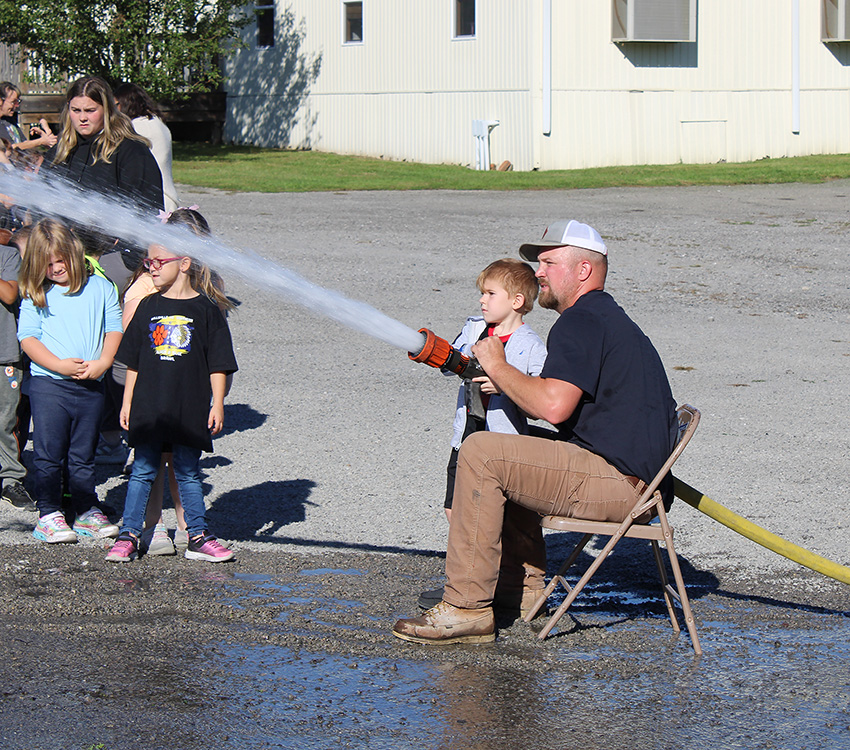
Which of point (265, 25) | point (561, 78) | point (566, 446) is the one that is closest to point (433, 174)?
point (561, 78)

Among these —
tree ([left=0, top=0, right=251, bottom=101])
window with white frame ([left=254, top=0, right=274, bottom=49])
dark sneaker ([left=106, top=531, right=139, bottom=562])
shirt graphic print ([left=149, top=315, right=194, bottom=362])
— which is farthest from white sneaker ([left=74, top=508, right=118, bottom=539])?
window with white frame ([left=254, top=0, right=274, bottom=49])

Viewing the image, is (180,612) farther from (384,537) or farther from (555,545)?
(555,545)

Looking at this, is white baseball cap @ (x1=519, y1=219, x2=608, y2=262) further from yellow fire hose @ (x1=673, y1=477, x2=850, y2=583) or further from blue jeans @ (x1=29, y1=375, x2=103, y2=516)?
blue jeans @ (x1=29, y1=375, x2=103, y2=516)

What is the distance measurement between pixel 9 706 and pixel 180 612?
1006 millimetres

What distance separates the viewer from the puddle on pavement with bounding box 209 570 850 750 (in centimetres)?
384

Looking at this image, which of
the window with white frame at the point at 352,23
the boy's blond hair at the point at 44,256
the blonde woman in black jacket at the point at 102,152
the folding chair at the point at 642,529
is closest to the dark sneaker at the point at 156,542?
the boy's blond hair at the point at 44,256

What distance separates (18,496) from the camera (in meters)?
6.39

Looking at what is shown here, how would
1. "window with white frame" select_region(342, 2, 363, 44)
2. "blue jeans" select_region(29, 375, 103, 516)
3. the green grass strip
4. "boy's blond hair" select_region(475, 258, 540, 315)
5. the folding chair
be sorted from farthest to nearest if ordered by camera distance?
"window with white frame" select_region(342, 2, 363, 44) < the green grass strip < "blue jeans" select_region(29, 375, 103, 516) < "boy's blond hair" select_region(475, 258, 540, 315) < the folding chair

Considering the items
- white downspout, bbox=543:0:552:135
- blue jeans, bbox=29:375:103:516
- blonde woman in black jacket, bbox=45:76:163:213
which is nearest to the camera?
blue jeans, bbox=29:375:103:516

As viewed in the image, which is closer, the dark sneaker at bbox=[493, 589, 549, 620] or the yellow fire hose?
the yellow fire hose

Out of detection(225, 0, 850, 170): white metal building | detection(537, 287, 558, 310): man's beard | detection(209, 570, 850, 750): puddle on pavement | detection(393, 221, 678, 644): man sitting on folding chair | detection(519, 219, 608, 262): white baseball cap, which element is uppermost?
detection(225, 0, 850, 170): white metal building

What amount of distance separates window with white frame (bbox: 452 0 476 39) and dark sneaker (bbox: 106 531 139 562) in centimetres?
2101

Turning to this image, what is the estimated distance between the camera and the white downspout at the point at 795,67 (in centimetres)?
2633

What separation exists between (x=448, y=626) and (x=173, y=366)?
1.86 metres
